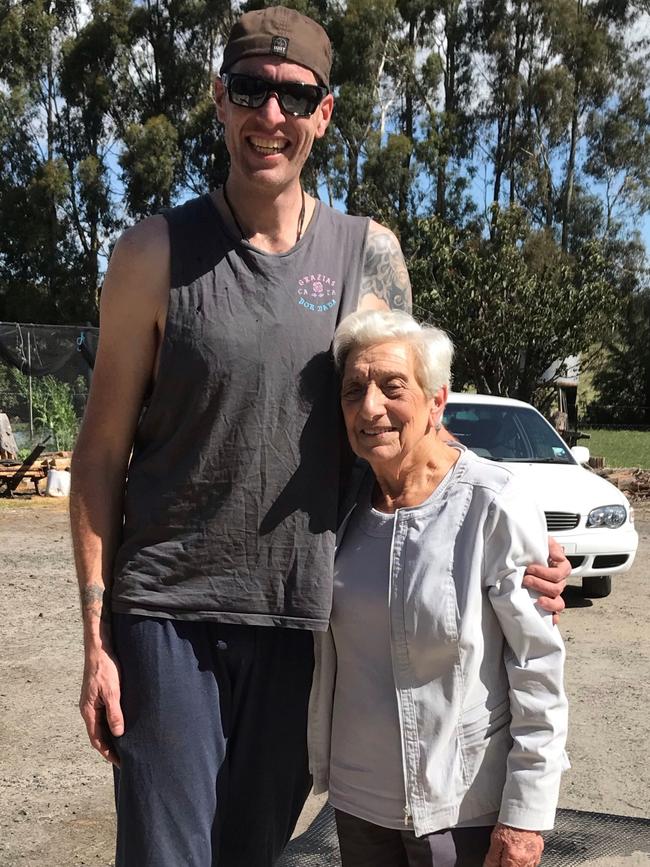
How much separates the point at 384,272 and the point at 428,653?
0.87m

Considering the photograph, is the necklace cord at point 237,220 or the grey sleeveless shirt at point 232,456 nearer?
the grey sleeveless shirt at point 232,456

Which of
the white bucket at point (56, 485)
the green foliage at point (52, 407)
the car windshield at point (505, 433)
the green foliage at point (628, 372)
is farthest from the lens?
the green foliage at point (628, 372)

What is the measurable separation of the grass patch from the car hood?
481 inches

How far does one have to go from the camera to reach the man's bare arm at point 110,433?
1941 millimetres

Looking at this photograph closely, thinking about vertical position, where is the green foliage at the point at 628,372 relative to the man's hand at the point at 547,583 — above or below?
above

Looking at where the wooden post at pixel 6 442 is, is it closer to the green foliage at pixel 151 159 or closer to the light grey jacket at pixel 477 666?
the light grey jacket at pixel 477 666

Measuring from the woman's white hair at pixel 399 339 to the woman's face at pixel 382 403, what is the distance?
1 cm

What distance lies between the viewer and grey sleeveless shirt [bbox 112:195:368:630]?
191 cm

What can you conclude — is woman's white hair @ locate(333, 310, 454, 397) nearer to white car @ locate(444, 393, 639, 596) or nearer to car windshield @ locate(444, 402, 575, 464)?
white car @ locate(444, 393, 639, 596)

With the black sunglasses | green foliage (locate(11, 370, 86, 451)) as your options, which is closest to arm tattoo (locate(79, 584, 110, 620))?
the black sunglasses

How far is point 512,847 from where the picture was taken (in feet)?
6.07

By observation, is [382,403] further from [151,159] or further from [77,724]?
[151,159]

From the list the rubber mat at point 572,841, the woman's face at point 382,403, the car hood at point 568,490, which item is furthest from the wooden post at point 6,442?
the woman's face at point 382,403

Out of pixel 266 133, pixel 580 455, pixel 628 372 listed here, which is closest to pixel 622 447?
pixel 628 372
